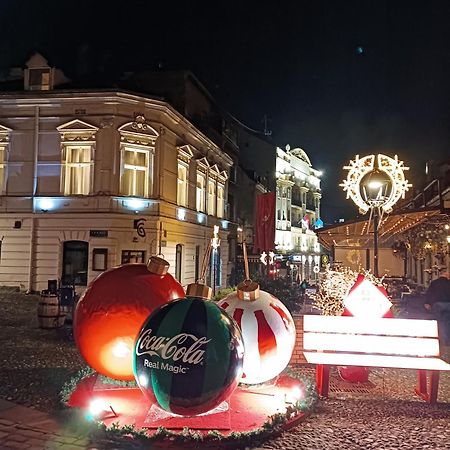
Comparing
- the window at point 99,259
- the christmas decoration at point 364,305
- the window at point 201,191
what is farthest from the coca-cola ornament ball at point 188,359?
the window at point 201,191

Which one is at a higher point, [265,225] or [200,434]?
[265,225]

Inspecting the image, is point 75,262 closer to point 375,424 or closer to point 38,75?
point 38,75

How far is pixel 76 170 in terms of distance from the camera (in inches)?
840

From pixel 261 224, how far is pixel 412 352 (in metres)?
11.8

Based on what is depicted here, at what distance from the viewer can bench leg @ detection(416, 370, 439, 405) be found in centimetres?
667

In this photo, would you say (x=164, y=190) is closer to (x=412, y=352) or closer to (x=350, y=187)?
(x=350, y=187)

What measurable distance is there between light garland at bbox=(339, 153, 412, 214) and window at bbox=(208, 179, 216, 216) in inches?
768

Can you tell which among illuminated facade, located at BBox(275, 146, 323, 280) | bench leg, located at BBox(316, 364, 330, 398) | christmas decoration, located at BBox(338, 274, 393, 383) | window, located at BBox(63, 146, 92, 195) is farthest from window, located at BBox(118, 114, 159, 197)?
illuminated facade, located at BBox(275, 146, 323, 280)

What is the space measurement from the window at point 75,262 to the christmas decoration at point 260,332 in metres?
15.6

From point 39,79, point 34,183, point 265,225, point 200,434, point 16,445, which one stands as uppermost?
point 39,79

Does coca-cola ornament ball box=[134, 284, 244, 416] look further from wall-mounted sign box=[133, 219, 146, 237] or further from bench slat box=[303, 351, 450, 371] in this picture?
wall-mounted sign box=[133, 219, 146, 237]

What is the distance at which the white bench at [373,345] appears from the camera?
22.6ft

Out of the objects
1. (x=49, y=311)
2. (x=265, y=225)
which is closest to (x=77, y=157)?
(x=265, y=225)

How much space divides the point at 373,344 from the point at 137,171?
1640cm
